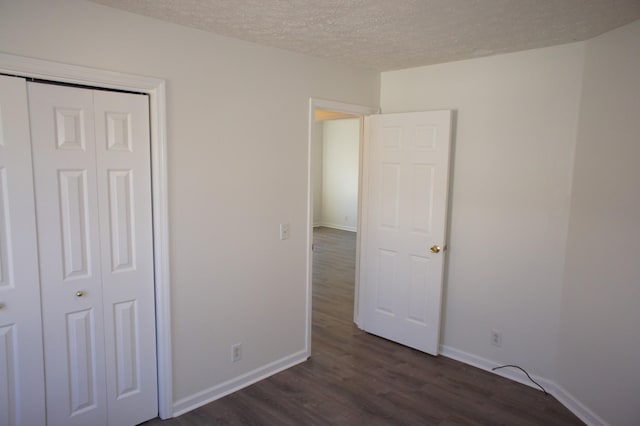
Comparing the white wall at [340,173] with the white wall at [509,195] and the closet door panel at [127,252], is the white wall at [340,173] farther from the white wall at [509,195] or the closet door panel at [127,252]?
the closet door panel at [127,252]

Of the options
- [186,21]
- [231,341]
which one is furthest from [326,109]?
[231,341]

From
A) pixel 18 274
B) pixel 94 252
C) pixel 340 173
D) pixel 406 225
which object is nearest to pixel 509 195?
pixel 406 225

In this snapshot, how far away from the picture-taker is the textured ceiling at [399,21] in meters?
2.10

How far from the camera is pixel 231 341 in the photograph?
2959mm

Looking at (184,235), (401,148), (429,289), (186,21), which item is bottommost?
(429,289)

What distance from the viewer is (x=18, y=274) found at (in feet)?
6.67

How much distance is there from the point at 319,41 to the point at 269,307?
199 centimetres

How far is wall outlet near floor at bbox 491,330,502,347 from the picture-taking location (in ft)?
10.8

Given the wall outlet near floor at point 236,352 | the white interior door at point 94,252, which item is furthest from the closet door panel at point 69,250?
the wall outlet near floor at point 236,352

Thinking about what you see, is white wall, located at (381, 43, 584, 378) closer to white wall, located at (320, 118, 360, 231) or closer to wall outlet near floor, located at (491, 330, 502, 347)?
wall outlet near floor, located at (491, 330, 502, 347)

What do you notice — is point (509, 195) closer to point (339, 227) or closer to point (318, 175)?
point (339, 227)

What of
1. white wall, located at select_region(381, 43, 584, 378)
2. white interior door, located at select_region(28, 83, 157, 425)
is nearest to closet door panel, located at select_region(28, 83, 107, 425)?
white interior door, located at select_region(28, 83, 157, 425)

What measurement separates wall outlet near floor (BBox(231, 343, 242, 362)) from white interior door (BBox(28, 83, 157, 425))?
57 centimetres

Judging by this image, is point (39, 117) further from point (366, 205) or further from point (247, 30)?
point (366, 205)
